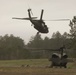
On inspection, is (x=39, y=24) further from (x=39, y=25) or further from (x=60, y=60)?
(x=60, y=60)

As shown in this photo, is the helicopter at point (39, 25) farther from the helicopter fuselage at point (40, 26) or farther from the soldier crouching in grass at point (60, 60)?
the soldier crouching in grass at point (60, 60)

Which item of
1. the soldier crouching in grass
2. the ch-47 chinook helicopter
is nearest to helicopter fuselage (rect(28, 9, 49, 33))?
the ch-47 chinook helicopter

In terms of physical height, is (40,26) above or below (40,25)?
below

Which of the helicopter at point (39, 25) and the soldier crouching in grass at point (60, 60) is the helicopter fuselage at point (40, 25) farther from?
the soldier crouching in grass at point (60, 60)

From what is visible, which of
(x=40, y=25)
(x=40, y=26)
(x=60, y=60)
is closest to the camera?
(x=60, y=60)

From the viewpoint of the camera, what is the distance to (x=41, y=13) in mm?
59406

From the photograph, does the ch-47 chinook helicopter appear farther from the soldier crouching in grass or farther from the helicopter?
the soldier crouching in grass

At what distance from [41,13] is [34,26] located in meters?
6.32

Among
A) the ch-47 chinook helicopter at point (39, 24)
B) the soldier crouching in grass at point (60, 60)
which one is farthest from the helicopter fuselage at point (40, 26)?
the soldier crouching in grass at point (60, 60)

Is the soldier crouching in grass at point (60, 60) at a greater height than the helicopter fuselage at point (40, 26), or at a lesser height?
lesser

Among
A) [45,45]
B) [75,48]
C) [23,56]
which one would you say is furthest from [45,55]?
[45,45]

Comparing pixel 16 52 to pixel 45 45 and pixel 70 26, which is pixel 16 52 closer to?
pixel 70 26

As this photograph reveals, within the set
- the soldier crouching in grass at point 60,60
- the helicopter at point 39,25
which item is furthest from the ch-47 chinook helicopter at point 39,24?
the soldier crouching in grass at point 60,60

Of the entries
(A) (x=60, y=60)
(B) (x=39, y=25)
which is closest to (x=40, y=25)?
(B) (x=39, y=25)
